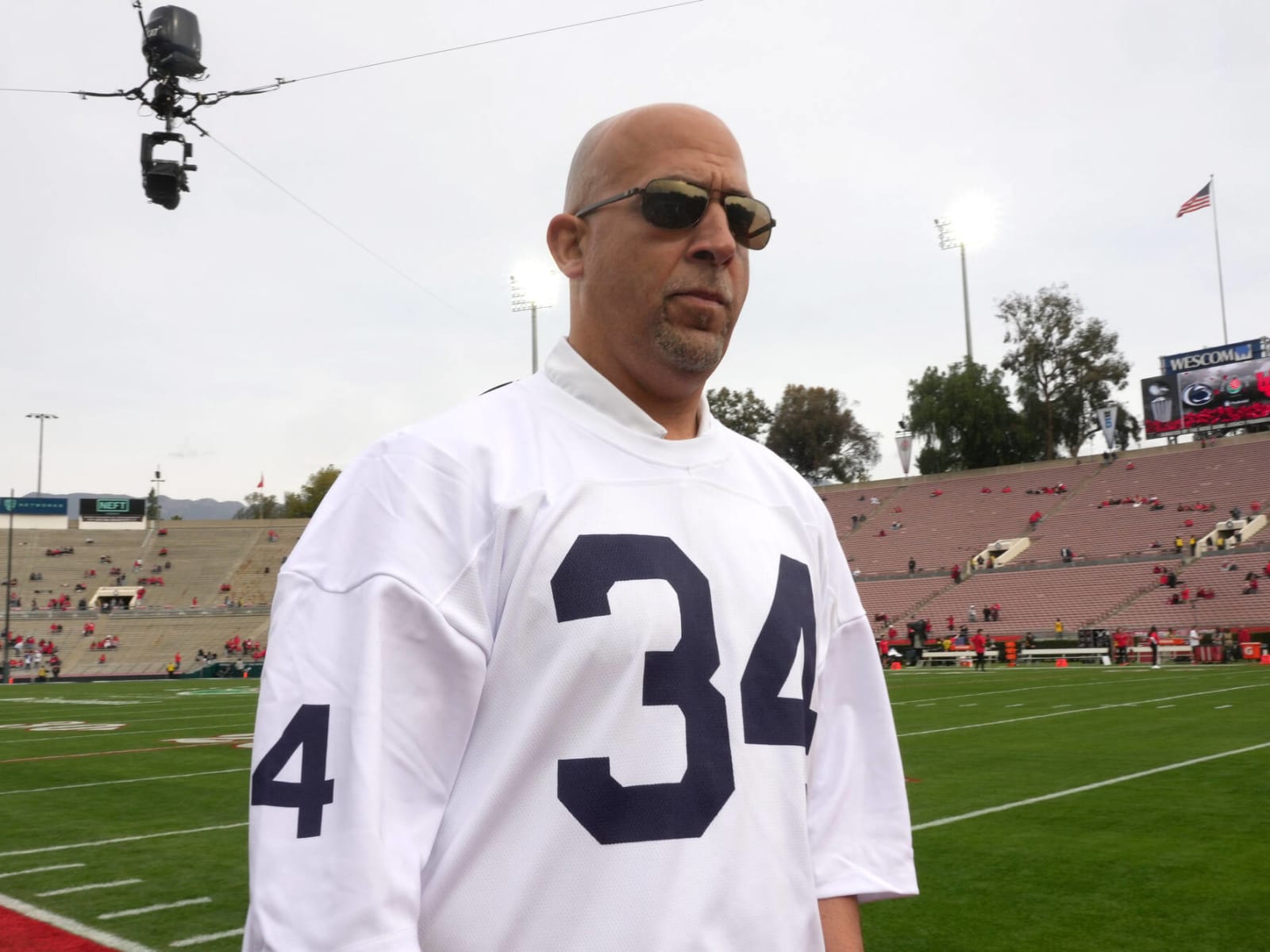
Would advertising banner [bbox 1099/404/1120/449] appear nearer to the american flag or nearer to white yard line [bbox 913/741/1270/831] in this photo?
the american flag

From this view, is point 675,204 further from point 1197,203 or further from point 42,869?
point 1197,203

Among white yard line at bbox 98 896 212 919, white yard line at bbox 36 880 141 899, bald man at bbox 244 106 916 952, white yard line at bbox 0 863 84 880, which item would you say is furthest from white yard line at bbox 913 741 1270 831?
bald man at bbox 244 106 916 952

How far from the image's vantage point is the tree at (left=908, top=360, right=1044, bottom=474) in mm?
60938

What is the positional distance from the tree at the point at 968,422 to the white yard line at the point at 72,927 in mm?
58161

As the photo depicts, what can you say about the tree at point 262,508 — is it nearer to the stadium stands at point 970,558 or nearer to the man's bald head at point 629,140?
the stadium stands at point 970,558

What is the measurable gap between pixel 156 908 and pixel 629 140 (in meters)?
6.11

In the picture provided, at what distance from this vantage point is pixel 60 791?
11.4 metres

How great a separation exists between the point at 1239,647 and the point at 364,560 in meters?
34.5

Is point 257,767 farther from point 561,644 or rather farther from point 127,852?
point 127,852

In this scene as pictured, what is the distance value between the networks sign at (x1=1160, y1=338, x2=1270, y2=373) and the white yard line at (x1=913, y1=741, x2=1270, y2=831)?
1565 inches

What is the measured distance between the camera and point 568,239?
198cm

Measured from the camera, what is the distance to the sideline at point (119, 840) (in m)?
8.27

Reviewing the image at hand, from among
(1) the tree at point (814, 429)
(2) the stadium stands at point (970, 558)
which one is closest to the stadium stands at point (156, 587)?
(2) the stadium stands at point (970, 558)

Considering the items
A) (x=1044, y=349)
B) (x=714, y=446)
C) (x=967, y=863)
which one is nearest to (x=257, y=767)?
(x=714, y=446)
